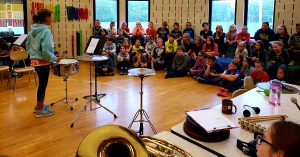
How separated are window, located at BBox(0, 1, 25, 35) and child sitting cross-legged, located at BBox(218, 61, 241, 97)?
615cm

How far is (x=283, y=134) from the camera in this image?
51.7 inches

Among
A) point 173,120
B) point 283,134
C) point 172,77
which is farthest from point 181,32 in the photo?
point 283,134

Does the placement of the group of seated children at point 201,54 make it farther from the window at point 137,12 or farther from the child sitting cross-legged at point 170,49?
the window at point 137,12

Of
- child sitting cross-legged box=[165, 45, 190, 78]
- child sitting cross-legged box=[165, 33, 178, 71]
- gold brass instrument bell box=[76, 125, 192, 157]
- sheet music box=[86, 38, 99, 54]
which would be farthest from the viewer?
child sitting cross-legged box=[165, 33, 178, 71]

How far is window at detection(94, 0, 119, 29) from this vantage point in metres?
11.0

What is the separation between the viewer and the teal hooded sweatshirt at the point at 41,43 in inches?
184

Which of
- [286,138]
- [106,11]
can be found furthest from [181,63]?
[286,138]

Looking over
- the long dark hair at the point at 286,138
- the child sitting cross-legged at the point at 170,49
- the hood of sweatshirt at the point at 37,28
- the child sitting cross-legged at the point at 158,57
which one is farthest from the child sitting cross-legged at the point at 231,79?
the long dark hair at the point at 286,138

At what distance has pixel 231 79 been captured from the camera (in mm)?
6727

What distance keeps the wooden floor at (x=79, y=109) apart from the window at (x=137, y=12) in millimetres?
3886

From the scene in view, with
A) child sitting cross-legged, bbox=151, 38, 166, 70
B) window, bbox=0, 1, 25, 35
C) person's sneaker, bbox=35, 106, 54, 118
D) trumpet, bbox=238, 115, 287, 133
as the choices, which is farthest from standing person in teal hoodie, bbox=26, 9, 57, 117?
window, bbox=0, 1, 25, 35

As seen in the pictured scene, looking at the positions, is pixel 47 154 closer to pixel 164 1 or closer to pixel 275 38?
pixel 275 38

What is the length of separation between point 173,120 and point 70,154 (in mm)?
1727

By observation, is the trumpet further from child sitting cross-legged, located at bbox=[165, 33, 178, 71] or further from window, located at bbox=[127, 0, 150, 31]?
window, located at bbox=[127, 0, 150, 31]
